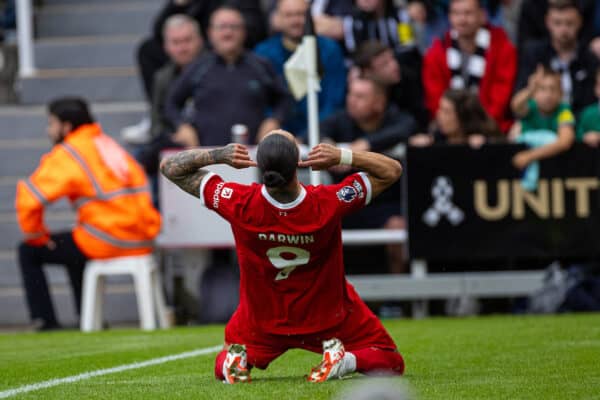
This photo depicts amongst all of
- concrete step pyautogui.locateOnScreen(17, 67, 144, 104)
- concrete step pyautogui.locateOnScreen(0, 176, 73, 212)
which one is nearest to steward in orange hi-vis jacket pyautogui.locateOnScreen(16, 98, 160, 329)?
concrete step pyautogui.locateOnScreen(0, 176, 73, 212)

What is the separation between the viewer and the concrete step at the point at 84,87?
17.8 m

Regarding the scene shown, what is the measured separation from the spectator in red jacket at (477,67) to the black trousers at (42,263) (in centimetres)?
395

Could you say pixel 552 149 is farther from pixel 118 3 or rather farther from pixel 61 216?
pixel 118 3

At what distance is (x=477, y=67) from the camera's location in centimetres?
1467

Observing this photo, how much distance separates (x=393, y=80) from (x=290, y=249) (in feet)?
25.7

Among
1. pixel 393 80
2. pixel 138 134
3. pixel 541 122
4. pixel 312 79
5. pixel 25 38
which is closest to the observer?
pixel 312 79

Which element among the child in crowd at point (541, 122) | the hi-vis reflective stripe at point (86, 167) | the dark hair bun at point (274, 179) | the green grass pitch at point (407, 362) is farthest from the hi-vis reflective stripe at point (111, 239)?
the dark hair bun at point (274, 179)

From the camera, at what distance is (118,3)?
19234 millimetres

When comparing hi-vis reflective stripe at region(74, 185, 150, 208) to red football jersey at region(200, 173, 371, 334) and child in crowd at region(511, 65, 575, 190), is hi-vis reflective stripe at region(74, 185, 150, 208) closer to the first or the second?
child in crowd at region(511, 65, 575, 190)

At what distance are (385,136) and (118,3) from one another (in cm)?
664

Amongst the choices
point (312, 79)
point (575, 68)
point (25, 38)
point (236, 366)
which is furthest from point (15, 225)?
point (236, 366)

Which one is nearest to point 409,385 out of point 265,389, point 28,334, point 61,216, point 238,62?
point 265,389

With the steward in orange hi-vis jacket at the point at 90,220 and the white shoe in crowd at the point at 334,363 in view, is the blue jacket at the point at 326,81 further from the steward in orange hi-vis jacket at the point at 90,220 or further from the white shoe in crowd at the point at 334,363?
the white shoe in crowd at the point at 334,363

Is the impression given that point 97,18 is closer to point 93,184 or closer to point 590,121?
point 93,184
